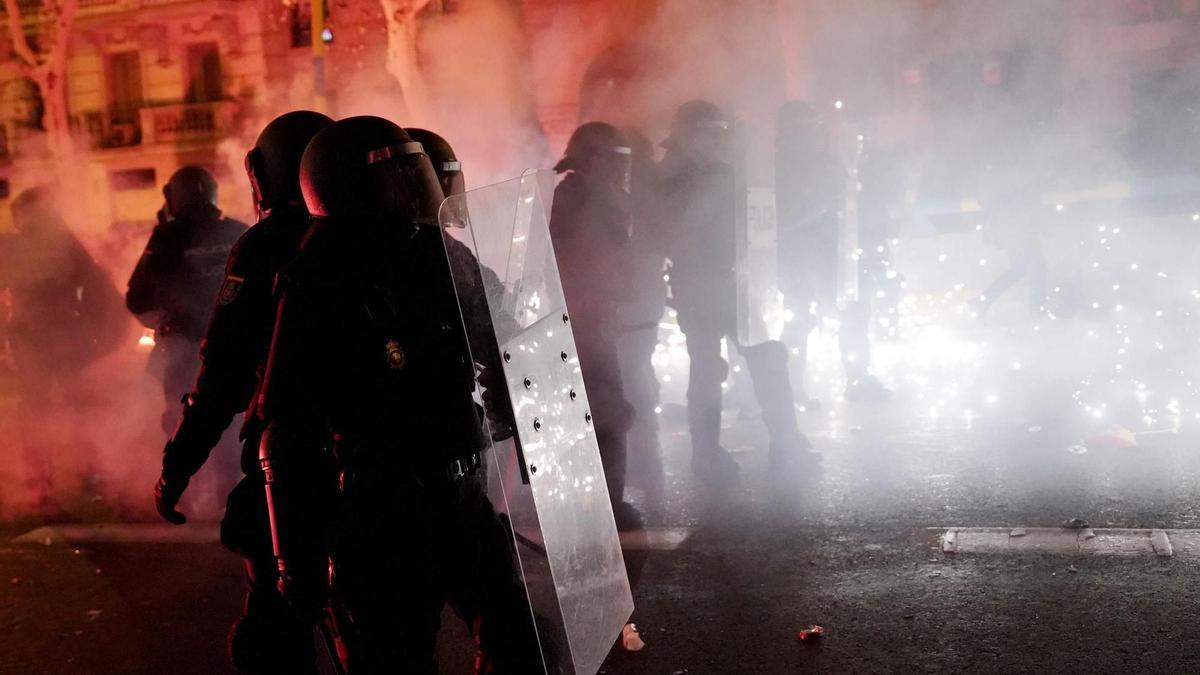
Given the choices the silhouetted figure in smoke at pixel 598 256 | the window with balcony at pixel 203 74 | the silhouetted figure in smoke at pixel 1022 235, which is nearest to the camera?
the silhouetted figure in smoke at pixel 598 256

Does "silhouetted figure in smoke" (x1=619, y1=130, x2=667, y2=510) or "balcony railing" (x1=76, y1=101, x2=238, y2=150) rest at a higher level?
"balcony railing" (x1=76, y1=101, x2=238, y2=150)

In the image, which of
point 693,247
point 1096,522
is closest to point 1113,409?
point 1096,522

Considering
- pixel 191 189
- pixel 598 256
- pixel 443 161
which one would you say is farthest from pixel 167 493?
pixel 191 189

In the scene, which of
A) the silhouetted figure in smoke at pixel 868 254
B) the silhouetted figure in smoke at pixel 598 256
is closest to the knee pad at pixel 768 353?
the silhouetted figure in smoke at pixel 598 256

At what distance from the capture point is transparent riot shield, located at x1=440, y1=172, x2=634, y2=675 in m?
2.24

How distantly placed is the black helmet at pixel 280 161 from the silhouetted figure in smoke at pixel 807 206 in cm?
400

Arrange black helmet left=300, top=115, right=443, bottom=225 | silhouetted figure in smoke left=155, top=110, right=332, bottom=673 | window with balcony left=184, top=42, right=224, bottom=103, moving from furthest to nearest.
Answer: window with balcony left=184, top=42, right=224, bottom=103, silhouetted figure in smoke left=155, top=110, right=332, bottom=673, black helmet left=300, top=115, right=443, bottom=225

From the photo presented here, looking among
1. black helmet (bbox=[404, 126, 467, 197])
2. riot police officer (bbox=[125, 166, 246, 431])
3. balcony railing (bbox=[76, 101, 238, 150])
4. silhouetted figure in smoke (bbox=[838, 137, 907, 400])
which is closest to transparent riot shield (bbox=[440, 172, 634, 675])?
black helmet (bbox=[404, 126, 467, 197])

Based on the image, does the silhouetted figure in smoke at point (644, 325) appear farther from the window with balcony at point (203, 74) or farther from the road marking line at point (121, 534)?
the window with balcony at point (203, 74)

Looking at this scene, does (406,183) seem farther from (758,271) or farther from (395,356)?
(758,271)

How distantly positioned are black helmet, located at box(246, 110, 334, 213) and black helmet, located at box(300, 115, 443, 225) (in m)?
0.59

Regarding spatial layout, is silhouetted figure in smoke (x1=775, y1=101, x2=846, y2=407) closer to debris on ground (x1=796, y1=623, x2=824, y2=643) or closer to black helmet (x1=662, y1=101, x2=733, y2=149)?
black helmet (x1=662, y1=101, x2=733, y2=149)

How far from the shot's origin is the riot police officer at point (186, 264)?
514 cm

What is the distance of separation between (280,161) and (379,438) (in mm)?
1160
